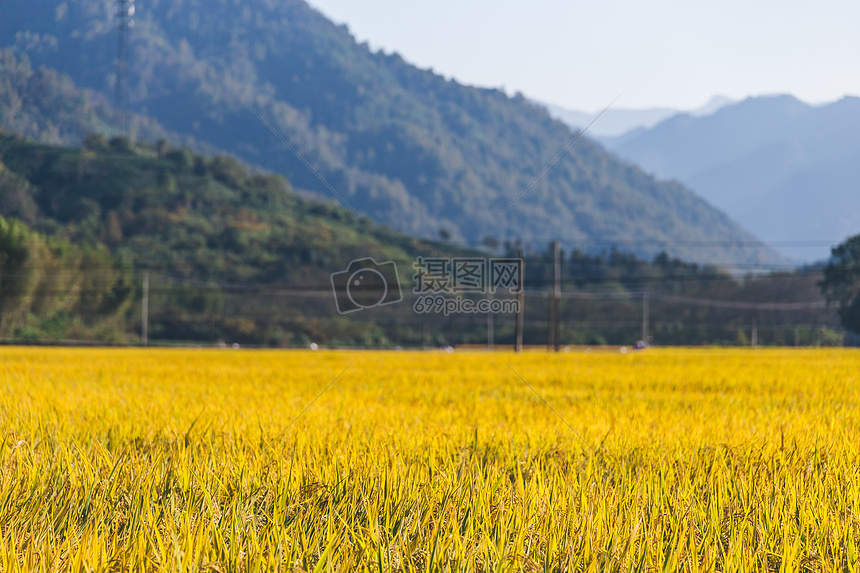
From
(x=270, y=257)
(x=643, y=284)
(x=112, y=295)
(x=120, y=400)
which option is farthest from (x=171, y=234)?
(x=120, y=400)

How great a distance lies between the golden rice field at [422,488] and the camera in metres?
1.67

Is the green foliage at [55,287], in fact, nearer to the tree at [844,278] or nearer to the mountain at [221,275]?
the mountain at [221,275]

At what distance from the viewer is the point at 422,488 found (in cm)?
236

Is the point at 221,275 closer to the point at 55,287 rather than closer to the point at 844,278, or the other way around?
the point at 55,287

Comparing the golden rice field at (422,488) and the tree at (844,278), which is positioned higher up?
the tree at (844,278)

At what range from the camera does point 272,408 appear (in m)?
4.80

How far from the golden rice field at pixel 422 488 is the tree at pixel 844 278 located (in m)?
44.5

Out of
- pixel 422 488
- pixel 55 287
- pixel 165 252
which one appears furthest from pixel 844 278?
pixel 165 252

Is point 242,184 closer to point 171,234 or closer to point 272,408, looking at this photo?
point 171,234

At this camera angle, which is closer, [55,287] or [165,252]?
[55,287]

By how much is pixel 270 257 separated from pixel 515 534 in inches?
3179

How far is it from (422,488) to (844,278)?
50.5 m

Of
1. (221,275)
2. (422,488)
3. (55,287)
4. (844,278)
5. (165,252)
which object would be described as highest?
(165,252)

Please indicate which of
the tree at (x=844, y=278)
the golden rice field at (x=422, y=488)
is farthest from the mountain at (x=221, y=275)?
the golden rice field at (x=422, y=488)
